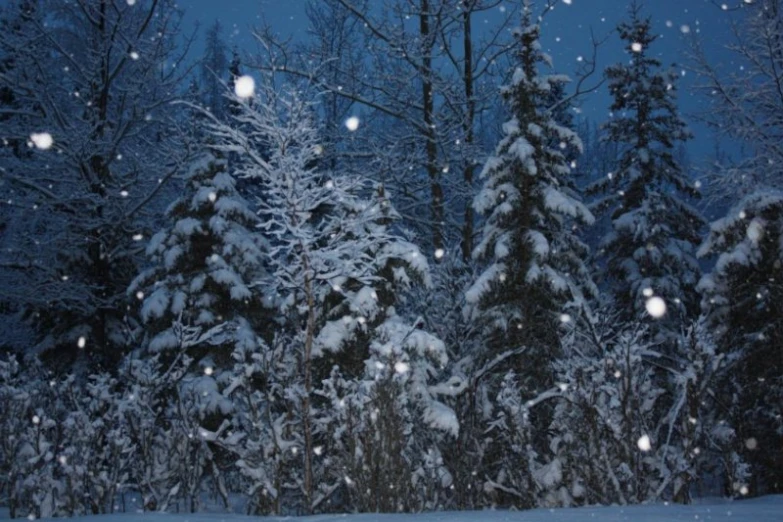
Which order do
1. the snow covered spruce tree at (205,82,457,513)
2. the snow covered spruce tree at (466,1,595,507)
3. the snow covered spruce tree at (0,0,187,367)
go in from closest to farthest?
the snow covered spruce tree at (205,82,457,513) < the snow covered spruce tree at (466,1,595,507) < the snow covered spruce tree at (0,0,187,367)

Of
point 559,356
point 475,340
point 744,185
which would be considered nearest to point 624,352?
point 559,356

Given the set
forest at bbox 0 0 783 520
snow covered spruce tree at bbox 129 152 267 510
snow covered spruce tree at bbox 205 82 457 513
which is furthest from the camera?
snow covered spruce tree at bbox 129 152 267 510

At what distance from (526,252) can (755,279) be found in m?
4.67

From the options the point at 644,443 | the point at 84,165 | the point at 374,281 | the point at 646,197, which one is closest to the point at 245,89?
the point at 374,281

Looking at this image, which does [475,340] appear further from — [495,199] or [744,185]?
[744,185]

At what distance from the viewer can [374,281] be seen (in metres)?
10.0

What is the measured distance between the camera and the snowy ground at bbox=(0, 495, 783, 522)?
464 centimetres

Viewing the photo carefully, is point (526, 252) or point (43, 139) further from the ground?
point (43, 139)

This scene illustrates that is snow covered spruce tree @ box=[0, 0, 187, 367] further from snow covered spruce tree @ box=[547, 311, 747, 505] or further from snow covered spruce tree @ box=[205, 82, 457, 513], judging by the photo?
snow covered spruce tree @ box=[547, 311, 747, 505]

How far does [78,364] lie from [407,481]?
39.2ft

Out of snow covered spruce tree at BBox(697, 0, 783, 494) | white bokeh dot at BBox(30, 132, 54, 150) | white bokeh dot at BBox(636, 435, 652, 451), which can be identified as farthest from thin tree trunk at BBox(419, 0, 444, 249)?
white bokeh dot at BBox(636, 435, 652, 451)

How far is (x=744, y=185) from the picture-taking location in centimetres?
1370

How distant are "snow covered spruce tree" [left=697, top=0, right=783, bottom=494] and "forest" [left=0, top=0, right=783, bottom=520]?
2.7 inches

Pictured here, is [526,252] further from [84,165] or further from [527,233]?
[84,165]
